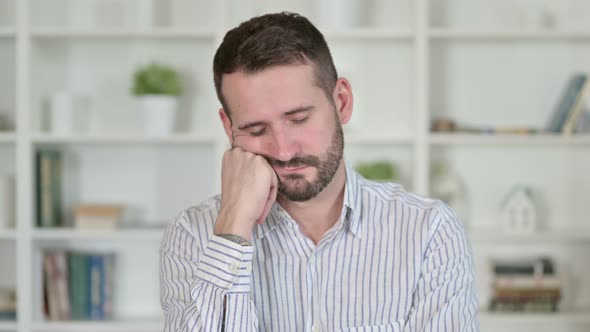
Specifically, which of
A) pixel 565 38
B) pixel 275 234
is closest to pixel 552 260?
pixel 565 38

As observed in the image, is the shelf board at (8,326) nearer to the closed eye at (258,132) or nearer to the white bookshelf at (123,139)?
the white bookshelf at (123,139)

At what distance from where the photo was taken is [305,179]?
156cm

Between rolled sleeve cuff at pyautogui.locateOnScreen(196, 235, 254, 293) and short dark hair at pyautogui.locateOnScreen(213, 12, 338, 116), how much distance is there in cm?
29

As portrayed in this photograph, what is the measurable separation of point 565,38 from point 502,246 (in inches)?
33.7

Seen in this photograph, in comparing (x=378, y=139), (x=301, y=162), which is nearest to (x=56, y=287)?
(x=378, y=139)

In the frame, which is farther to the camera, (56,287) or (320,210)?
(56,287)

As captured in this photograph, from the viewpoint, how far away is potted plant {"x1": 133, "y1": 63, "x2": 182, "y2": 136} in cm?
321

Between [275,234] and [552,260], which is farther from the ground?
[275,234]

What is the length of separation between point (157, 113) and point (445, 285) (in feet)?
6.24

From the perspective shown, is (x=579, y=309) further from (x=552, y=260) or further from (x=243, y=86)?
(x=243, y=86)

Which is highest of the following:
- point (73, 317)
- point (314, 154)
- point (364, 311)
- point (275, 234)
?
point (314, 154)

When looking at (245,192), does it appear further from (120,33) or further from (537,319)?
(537,319)

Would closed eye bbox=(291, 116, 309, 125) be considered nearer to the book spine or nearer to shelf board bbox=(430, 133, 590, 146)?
shelf board bbox=(430, 133, 590, 146)

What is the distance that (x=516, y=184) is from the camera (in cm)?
339
